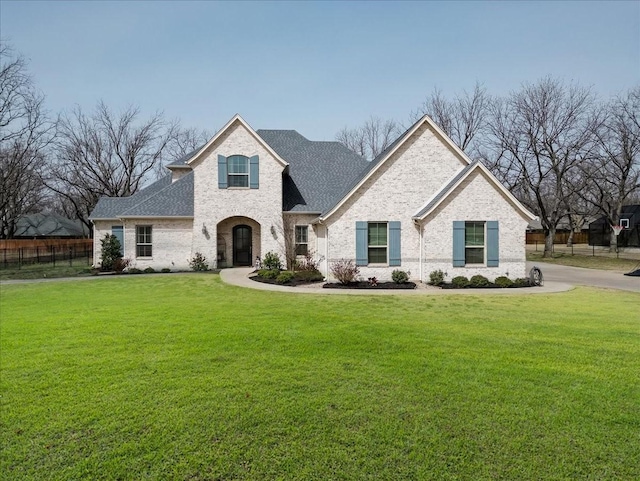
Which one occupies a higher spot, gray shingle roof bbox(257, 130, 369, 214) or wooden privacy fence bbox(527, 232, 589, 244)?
gray shingle roof bbox(257, 130, 369, 214)

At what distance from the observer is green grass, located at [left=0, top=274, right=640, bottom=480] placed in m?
3.68

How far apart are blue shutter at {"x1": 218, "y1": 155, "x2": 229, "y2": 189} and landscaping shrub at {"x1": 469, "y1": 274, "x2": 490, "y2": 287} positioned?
551 inches

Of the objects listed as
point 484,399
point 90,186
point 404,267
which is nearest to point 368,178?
point 404,267

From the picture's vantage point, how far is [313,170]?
85.8 feet

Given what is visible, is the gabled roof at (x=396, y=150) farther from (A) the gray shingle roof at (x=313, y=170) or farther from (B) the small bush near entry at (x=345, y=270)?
(A) the gray shingle roof at (x=313, y=170)

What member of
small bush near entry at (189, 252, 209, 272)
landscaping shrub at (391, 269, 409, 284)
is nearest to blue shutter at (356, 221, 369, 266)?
landscaping shrub at (391, 269, 409, 284)

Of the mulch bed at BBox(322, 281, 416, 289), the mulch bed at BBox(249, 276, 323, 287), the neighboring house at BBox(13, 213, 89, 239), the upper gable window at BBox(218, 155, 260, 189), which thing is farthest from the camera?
the neighboring house at BBox(13, 213, 89, 239)

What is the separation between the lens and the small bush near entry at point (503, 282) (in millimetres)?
15641

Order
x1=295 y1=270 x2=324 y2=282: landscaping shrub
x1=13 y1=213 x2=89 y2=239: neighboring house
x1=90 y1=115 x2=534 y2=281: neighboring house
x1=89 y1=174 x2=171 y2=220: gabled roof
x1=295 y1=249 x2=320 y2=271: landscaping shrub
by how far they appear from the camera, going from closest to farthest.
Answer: x1=90 y1=115 x2=534 y2=281: neighboring house < x1=295 y1=270 x2=324 y2=282: landscaping shrub < x1=295 y1=249 x2=320 y2=271: landscaping shrub < x1=89 y1=174 x2=171 y2=220: gabled roof < x1=13 y1=213 x2=89 y2=239: neighboring house

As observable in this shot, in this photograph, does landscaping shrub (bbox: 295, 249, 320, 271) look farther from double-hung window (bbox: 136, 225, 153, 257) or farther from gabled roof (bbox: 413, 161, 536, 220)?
double-hung window (bbox: 136, 225, 153, 257)

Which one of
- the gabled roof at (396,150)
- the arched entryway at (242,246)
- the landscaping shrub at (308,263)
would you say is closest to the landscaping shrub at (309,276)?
the landscaping shrub at (308,263)

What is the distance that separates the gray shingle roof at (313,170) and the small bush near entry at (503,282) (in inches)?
395

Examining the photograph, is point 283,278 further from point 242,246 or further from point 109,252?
point 109,252

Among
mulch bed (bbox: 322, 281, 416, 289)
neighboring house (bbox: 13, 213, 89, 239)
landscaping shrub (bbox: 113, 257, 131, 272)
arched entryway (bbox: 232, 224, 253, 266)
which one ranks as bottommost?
mulch bed (bbox: 322, 281, 416, 289)
